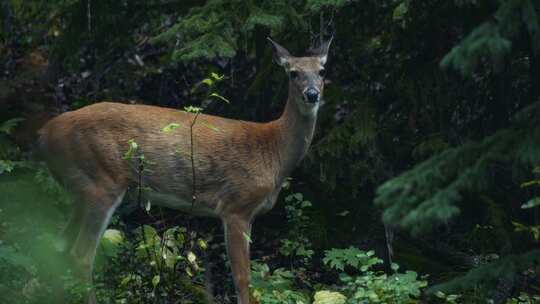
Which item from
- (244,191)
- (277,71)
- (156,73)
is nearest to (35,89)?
(156,73)

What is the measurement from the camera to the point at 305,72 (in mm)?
7461

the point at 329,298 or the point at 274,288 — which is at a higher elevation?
the point at 329,298

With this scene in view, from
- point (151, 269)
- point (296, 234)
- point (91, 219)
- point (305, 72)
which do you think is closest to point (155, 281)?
point (151, 269)

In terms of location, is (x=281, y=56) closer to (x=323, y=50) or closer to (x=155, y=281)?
(x=323, y=50)

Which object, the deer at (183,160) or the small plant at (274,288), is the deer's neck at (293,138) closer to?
the deer at (183,160)

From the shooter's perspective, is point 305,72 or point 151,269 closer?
point 151,269

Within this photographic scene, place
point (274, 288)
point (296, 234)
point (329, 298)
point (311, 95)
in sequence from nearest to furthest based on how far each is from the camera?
1. point (329, 298)
2. point (274, 288)
3. point (311, 95)
4. point (296, 234)

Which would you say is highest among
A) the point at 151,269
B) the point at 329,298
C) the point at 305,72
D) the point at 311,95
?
the point at 305,72

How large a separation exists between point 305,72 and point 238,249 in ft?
5.07

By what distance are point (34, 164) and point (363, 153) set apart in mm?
2980

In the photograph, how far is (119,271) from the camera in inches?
289

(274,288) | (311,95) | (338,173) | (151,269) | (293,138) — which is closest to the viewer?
(151,269)

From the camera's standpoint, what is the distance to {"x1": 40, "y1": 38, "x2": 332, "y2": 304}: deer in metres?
7.26

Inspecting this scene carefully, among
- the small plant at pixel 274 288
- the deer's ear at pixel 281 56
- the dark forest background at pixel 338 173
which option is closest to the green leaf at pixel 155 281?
the dark forest background at pixel 338 173
